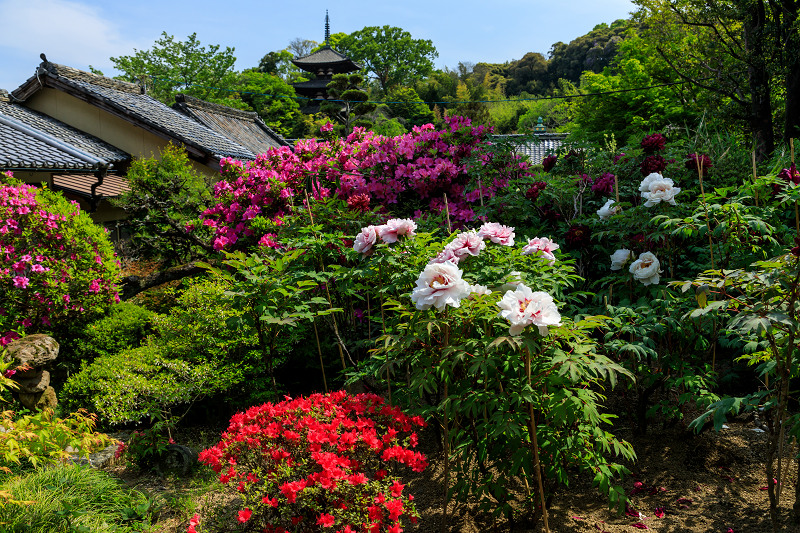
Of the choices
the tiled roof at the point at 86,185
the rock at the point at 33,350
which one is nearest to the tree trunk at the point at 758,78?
the rock at the point at 33,350

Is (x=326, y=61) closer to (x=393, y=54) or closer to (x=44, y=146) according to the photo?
(x=393, y=54)

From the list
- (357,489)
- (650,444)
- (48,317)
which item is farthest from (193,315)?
(650,444)

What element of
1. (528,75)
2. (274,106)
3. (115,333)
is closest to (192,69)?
(274,106)

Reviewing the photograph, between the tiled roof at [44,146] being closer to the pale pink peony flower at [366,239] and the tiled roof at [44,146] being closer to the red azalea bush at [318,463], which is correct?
the pale pink peony flower at [366,239]

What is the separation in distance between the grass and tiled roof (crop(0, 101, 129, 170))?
6245 mm

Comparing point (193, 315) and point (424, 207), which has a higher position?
point (424, 207)

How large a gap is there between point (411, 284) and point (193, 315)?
7.24 ft

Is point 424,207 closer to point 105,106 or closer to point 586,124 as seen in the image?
point 105,106

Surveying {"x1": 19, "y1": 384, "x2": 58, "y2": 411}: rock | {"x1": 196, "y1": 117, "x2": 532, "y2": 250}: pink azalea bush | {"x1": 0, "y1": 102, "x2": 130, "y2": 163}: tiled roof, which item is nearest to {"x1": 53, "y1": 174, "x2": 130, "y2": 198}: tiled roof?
{"x1": 0, "y1": 102, "x2": 130, "y2": 163}: tiled roof

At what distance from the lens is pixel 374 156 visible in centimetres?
473

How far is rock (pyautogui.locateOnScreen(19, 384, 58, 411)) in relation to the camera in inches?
161

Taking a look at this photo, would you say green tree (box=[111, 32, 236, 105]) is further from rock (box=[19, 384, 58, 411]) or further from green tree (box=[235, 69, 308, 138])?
rock (box=[19, 384, 58, 411])

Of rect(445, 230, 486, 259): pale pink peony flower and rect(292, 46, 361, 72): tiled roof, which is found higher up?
rect(292, 46, 361, 72): tiled roof

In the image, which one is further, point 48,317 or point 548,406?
point 48,317
